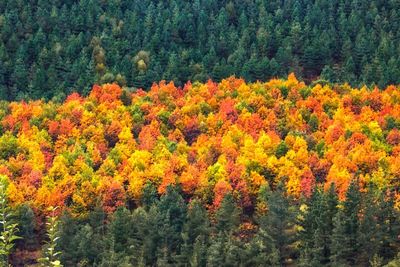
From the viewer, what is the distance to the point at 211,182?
411 feet

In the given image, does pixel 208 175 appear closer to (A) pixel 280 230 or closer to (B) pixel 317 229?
(A) pixel 280 230

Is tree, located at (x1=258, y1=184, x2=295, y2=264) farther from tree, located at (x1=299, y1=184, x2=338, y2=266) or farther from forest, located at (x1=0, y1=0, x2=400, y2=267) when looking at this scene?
tree, located at (x1=299, y1=184, x2=338, y2=266)

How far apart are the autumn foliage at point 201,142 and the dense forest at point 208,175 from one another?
0.36m

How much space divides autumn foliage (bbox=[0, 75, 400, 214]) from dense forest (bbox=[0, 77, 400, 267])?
356 mm

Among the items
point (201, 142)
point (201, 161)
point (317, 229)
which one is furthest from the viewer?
point (201, 142)

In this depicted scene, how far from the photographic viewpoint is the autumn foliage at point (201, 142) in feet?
410

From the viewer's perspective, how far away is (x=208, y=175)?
419ft

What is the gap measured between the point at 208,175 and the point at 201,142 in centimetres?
2382

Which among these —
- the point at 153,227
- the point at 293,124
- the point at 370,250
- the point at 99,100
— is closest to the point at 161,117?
the point at 99,100

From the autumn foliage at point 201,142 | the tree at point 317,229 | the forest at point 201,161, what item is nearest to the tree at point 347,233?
the forest at point 201,161

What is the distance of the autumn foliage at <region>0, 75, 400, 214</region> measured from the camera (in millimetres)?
124875

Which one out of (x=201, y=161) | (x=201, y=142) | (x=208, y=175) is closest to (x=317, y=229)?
(x=208, y=175)

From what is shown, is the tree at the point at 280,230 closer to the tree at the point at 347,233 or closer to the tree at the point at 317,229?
the tree at the point at 317,229

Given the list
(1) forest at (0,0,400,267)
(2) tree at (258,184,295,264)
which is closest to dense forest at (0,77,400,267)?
(2) tree at (258,184,295,264)
